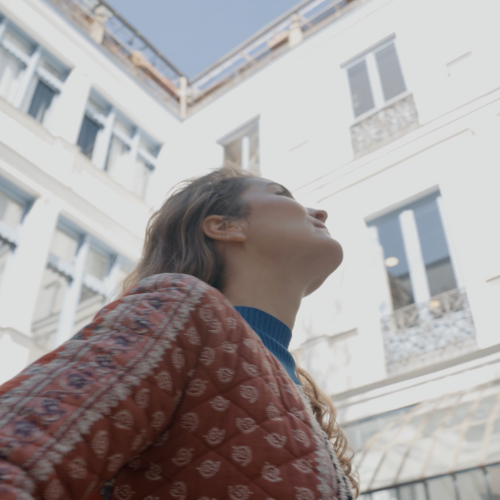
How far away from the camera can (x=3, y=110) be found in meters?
7.08

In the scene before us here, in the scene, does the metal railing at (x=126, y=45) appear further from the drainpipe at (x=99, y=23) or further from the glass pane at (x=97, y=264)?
the glass pane at (x=97, y=264)

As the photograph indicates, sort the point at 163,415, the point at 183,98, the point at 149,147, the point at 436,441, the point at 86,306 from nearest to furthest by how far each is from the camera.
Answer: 1. the point at 163,415
2. the point at 436,441
3. the point at 86,306
4. the point at 149,147
5. the point at 183,98

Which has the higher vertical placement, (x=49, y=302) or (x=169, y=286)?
(x=49, y=302)

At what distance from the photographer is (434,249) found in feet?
18.8

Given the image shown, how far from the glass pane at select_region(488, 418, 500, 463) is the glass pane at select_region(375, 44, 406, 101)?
443 centimetres

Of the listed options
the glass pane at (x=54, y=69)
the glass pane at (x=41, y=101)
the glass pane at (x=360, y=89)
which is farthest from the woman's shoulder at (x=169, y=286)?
the glass pane at (x=54, y=69)

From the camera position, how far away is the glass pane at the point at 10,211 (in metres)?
6.77

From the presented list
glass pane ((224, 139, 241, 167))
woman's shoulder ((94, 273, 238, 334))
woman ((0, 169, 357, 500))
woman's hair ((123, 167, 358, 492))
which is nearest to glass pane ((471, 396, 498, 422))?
woman's hair ((123, 167, 358, 492))

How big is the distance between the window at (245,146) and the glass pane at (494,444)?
207 inches

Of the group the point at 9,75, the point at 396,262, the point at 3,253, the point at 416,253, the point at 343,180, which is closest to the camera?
the point at 416,253

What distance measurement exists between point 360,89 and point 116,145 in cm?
388

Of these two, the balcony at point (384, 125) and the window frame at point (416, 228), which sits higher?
the balcony at point (384, 125)

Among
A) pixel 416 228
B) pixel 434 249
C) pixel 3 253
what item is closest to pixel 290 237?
pixel 434 249

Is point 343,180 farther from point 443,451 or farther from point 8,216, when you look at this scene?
point 8,216
